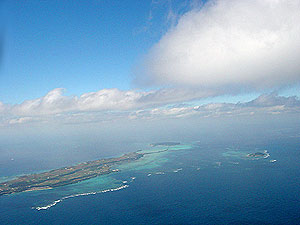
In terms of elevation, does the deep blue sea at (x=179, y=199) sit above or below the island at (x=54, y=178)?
below

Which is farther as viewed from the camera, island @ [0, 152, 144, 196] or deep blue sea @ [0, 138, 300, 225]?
island @ [0, 152, 144, 196]

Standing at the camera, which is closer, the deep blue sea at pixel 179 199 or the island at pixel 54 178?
the deep blue sea at pixel 179 199

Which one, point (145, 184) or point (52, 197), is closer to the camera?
point (52, 197)

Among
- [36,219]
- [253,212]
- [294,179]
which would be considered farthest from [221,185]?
[36,219]

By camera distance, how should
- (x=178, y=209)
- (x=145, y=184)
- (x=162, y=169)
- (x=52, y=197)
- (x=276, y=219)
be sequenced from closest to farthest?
(x=276, y=219) → (x=178, y=209) → (x=52, y=197) → (x=145, y=184) → (x=162, y=169)

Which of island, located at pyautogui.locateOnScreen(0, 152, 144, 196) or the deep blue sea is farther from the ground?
island, located at pyautogui.locateOnScreen(0, 152, 144, 196)

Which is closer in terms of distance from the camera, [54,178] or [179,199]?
[179,199]

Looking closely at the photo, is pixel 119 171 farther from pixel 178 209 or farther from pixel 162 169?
pixel 178 209

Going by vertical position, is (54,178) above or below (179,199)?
above
